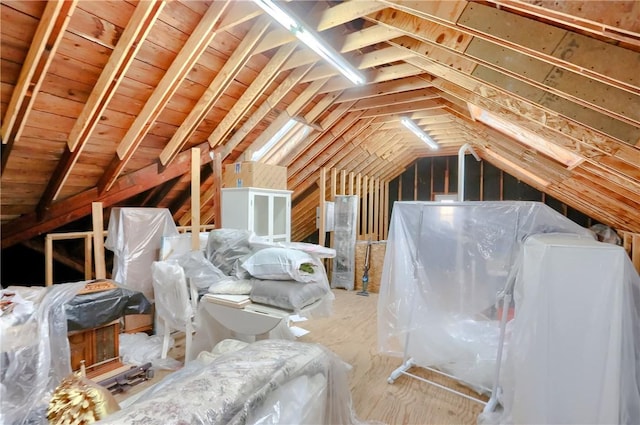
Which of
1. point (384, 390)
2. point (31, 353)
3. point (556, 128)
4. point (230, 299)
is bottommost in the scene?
point (384, 390)

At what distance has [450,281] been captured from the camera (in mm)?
2582

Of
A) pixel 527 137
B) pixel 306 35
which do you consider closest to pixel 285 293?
pixel 306 35

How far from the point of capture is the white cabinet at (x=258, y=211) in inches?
154

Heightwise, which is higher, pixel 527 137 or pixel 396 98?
pixel 396 98

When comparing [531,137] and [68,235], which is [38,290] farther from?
[531,137]

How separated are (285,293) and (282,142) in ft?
9.49

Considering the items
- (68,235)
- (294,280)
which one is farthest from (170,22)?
(68,235)

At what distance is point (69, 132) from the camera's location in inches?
105

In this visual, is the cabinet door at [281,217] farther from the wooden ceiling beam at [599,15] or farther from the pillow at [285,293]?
the wooden ceiling beam at [599,15]

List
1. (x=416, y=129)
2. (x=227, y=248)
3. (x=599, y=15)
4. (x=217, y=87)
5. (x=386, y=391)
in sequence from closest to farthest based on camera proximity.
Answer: (x=599, y=15), (x=386, y=391), (x=227, y=248), (x=217, y=87), (x=416, y=129)

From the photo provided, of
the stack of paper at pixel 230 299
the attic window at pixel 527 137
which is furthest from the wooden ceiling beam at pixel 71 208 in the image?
the attic window at pixel 527 137

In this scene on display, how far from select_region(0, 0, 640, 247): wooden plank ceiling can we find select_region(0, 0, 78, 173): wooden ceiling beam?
0.01 metres

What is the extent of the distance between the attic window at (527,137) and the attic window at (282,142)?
7.04 ft

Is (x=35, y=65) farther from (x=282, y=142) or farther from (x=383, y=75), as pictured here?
(x=383, y=75)
